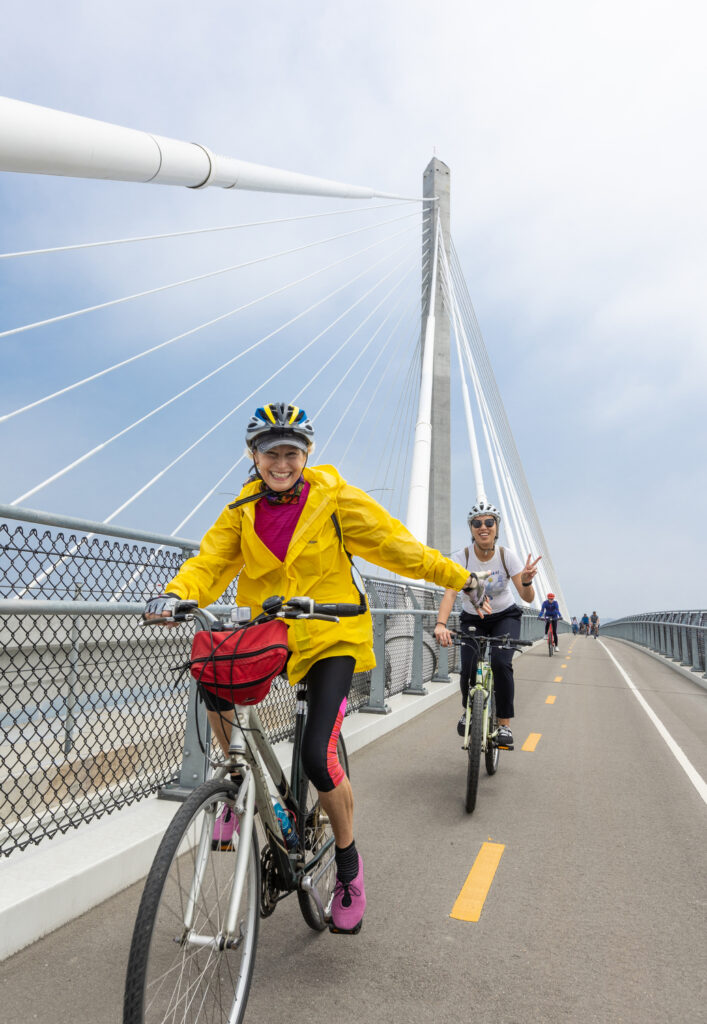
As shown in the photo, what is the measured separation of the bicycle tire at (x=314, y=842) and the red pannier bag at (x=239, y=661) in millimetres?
745

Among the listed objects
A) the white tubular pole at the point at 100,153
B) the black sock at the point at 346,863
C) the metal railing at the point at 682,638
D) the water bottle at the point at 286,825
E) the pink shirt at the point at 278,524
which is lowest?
the black sock at the point at 346,863

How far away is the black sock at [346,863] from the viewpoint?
312 cm

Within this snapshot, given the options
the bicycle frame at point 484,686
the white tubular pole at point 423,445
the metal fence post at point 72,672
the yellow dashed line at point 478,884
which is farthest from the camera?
the white tubular pole at point 423,445

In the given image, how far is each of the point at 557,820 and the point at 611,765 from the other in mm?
2015

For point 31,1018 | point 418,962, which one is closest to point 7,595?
point 31,1018

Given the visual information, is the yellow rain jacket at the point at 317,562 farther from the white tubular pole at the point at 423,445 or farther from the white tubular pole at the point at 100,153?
the white tubular pole at the point at 423,445

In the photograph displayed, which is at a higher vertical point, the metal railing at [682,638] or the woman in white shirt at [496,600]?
the metal railing at [682,638]

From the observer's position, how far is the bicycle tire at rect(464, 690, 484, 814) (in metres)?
5.23

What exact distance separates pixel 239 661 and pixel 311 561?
751 mm

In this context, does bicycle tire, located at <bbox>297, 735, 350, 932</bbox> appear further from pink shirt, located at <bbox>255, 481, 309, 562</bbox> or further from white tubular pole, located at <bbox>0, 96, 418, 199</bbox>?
white tubular pole, located at <bbox>0, 96, 418, 199</bbox>

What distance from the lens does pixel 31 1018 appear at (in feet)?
8.63

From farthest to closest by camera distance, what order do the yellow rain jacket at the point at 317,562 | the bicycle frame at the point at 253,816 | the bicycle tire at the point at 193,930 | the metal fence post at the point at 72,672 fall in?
1. the metal fence post at the point at 72,672
2. the yellow rain jacket at the point at 317,562
3. the bicycle frame at the point at 253,816
4. the bicycle tire at the point at 193,930

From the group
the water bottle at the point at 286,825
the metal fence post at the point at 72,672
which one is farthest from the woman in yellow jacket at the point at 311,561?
the metal fence post at the point at 72,672

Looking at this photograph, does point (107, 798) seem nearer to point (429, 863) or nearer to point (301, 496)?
point (429, 863)
